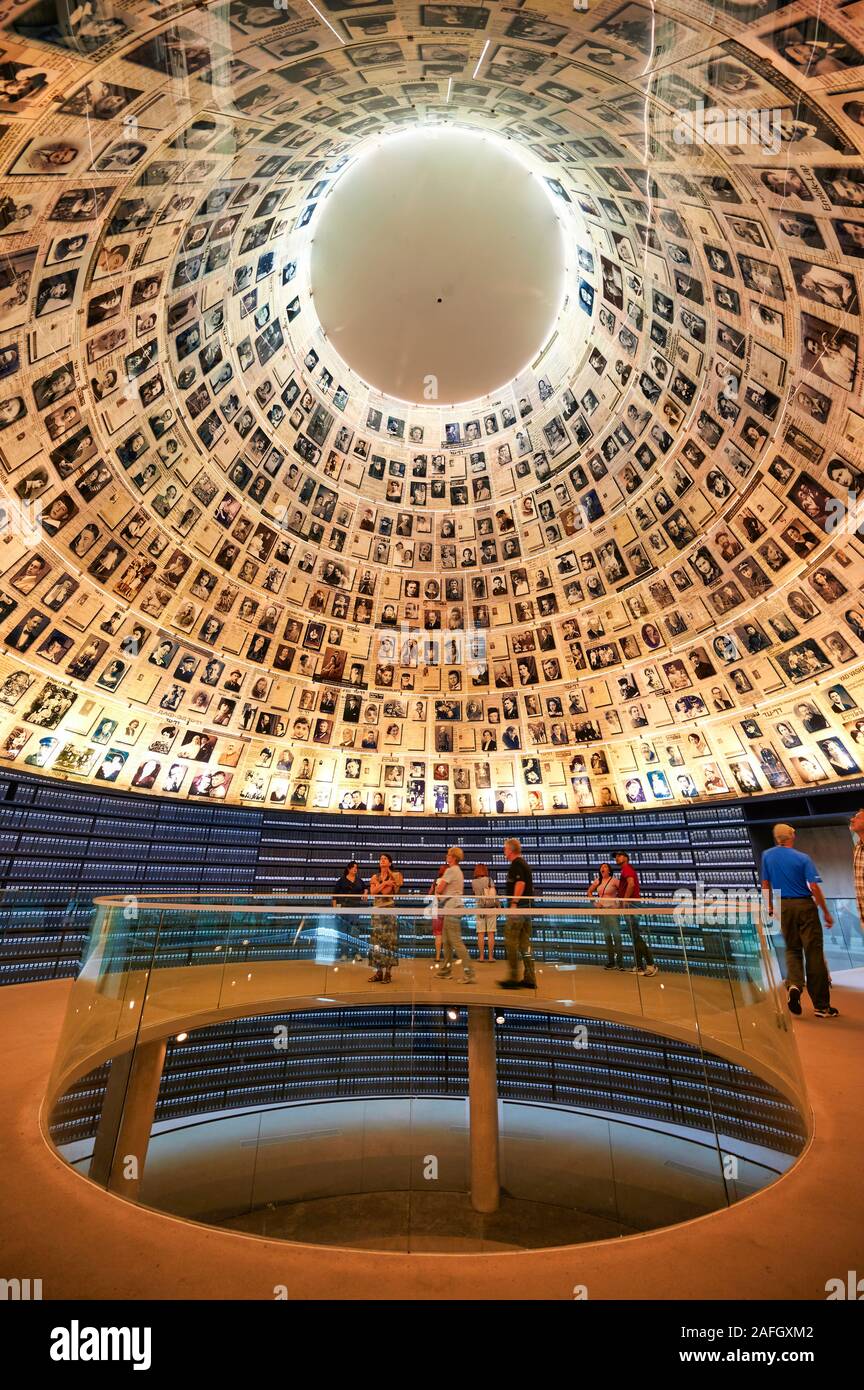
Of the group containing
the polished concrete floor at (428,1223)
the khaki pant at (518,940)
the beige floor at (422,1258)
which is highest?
the khaki pant at (518,940)

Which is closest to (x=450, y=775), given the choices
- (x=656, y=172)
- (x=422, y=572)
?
(x=422, y=572)

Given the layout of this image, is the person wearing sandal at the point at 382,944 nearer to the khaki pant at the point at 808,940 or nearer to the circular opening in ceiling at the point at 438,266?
the khaki pant at the point at 808,940

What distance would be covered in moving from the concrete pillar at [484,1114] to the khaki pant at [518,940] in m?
2.71

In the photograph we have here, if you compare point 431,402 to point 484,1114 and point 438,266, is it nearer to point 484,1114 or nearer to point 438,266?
point 438,266

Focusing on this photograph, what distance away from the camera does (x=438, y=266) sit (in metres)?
15.8

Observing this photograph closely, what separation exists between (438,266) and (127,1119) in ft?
62.5

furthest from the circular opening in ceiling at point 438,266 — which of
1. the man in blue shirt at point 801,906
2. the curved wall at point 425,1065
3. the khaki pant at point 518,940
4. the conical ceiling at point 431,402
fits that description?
the curved wall at point 425,1065

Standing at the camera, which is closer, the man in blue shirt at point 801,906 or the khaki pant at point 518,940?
the man in blue shirt at point 801,906

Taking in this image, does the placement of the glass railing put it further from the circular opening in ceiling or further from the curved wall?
the circular opening in ceiling

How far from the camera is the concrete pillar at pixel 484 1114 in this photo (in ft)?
28.0

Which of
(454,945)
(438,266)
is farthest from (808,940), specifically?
(438,266)

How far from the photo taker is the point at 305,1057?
309 inches
